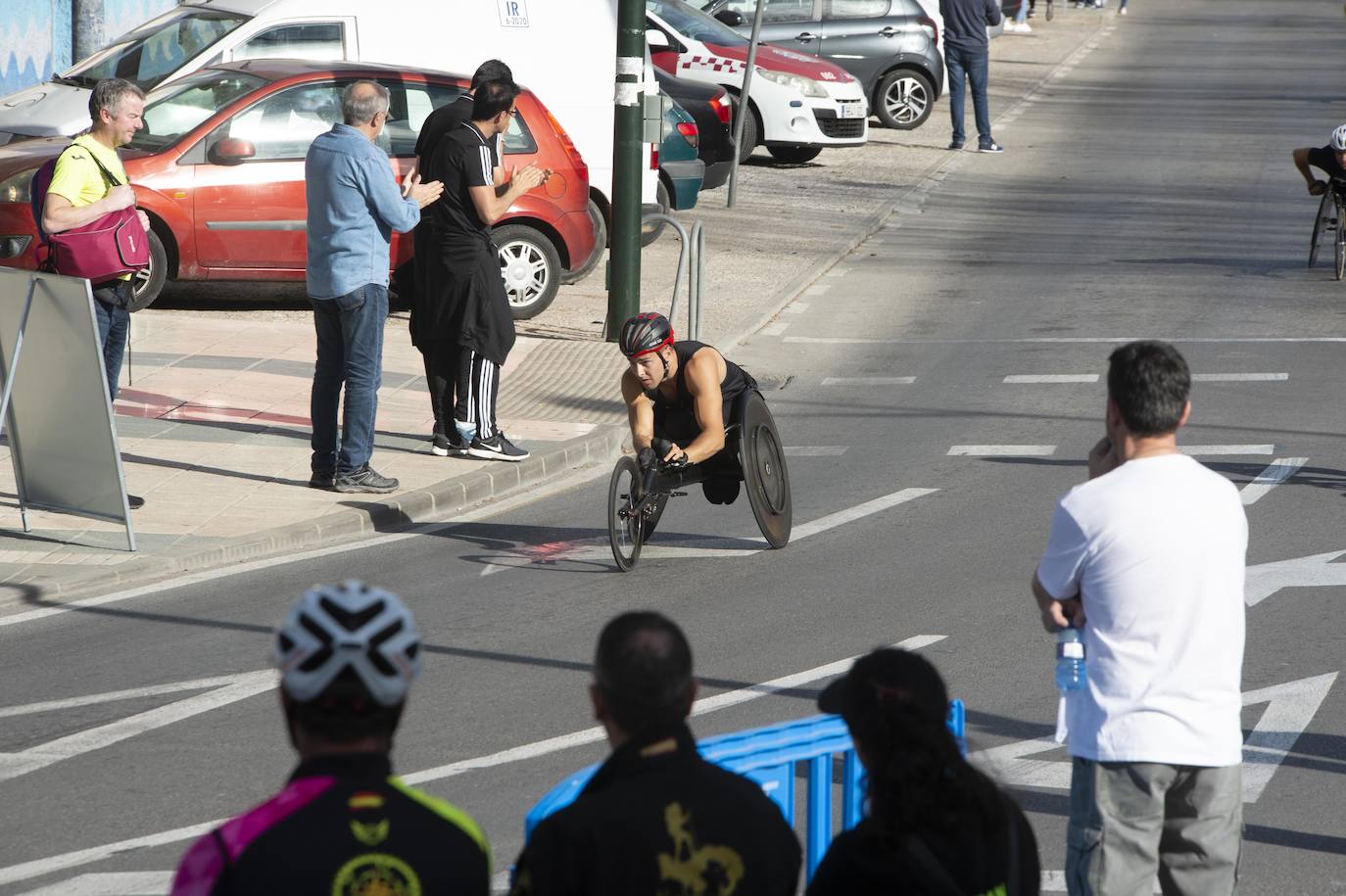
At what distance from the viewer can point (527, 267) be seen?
14.7 m

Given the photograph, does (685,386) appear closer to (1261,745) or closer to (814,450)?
(814,450)

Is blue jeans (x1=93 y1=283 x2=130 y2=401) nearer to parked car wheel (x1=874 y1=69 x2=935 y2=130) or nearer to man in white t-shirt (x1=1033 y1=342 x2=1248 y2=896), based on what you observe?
man in white t-shirt (x1=1033 y1=342 x2=1248 y2=896)

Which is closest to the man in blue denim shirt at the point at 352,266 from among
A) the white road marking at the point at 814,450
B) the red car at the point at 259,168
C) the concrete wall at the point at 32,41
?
the white road marking at the point at 814,450

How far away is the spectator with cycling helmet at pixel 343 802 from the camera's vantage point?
2531 millimetres

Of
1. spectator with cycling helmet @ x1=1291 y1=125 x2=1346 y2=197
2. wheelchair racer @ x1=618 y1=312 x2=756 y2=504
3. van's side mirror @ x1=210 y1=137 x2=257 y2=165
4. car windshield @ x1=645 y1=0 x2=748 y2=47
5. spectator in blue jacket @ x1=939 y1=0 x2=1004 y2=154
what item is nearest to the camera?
wheelchair racer @ x1=618 y1=312 x2=756 y2=504

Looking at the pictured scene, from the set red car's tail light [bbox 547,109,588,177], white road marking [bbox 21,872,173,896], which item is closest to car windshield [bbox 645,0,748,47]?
red car's tail light [bbox 547,109,588,177]

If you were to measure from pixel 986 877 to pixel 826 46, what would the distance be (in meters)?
24.5

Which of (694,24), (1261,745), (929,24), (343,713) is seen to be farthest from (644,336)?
(929,24)

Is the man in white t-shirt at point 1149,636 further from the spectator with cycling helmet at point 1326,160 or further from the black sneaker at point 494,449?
the spectator with cycling helmet at point 1326,160

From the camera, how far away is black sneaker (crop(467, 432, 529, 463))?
10688 millimetres

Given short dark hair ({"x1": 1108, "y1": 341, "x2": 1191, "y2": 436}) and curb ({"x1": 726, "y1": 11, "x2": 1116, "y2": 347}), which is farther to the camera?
curb ({"x1": 726, "y1": 11, "x2": 1116, "y2": 347})

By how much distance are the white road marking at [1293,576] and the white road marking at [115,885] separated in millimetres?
4818

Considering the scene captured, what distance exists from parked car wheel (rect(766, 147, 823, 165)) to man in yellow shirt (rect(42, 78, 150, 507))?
15.6m

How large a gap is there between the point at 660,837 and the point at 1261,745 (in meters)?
4.04
